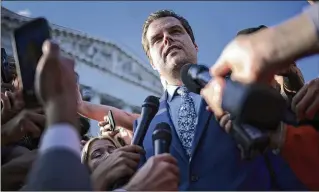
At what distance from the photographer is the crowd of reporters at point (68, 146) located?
130 cm

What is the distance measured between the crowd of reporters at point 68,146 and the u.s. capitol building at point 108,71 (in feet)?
62.5

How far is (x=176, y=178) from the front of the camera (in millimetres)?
1692

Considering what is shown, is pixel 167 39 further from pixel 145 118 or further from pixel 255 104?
pixel 255 104

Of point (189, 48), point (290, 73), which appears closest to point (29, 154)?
point (189, 48)

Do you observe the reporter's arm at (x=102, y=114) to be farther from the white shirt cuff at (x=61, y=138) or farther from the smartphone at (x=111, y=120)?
the white shirt cuff at (x=61, y=138)

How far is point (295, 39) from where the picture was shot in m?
1.42

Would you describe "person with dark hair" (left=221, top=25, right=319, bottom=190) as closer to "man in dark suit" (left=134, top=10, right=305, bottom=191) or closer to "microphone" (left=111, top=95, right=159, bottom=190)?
"man in dark suit" (left=134, top=10, right=305, bottom=191)

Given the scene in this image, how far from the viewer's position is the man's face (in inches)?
101

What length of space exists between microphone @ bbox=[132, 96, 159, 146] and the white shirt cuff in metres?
0.78

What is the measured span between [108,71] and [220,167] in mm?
22734

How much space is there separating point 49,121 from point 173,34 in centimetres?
145

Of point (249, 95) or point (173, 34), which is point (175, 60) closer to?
point (173, 34)

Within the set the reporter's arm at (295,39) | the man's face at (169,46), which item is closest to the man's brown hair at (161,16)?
the man's face at (169,46)

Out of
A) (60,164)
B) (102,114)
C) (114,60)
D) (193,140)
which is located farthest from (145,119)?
(114,60)
